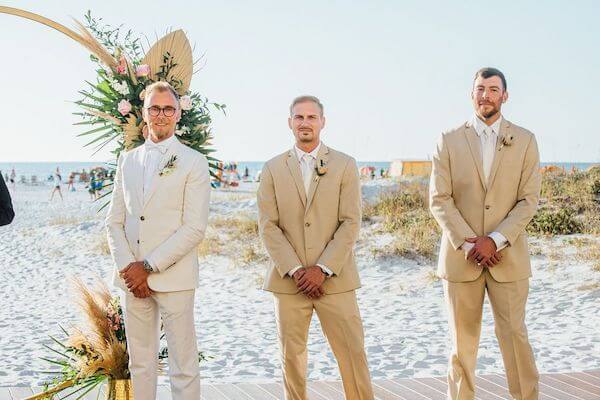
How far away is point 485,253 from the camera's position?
14.1ft

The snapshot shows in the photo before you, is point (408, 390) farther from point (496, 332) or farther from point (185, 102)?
point (185, 102)

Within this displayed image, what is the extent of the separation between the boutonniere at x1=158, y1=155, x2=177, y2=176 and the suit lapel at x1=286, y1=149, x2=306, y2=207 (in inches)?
25.8

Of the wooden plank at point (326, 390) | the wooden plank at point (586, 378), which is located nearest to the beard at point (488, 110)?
the wooden plank at point (326, 390)

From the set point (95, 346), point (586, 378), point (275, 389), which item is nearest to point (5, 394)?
point (95, 346)

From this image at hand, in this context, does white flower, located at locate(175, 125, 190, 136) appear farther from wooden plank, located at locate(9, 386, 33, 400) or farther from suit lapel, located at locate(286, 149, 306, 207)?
wooden plank, located at locate(9, 386, 33, 400)

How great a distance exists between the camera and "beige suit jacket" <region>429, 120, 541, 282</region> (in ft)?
14.5

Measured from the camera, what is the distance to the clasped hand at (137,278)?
4.03 m

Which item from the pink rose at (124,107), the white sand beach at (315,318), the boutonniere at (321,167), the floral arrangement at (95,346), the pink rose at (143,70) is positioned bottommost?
the white sand beach at (315,318)

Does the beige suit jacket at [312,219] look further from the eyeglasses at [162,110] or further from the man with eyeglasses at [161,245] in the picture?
the eyeglasses at [162,110]

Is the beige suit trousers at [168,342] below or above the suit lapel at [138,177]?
below

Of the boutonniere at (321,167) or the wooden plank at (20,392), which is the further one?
the wooden plank at (20,392)

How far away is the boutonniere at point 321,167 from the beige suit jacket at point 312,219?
0.01m

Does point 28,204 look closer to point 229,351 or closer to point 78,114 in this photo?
point 229,351

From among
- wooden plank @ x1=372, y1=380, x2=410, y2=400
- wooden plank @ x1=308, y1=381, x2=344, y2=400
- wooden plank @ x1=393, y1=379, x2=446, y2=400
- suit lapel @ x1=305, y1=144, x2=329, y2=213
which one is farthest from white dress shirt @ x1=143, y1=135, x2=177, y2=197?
wooden plank @ x1=393, y1=379, x2=446, y2=400
